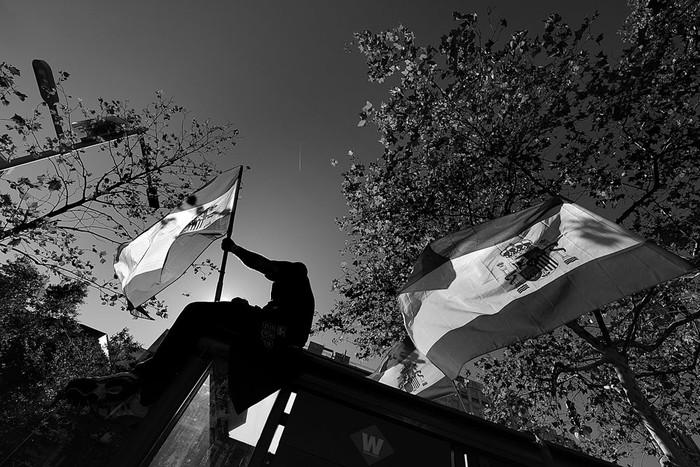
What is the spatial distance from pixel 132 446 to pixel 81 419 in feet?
1.76

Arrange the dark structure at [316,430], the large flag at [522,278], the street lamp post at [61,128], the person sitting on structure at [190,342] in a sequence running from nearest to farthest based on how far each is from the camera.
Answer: the dark structure at [316,430], the person sitting on structure at [190,342], the large flag at [522,278], the street lamp post at [61,128]

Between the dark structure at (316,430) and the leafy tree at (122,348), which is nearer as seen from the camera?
the dark structure at (316,430)

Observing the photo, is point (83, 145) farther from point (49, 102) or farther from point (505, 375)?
point (505, 375)

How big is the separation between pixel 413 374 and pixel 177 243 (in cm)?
416

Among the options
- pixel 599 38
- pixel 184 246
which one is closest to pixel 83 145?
pixel 184 246

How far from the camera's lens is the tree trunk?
23.0 feet

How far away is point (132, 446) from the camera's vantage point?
6.86 ft

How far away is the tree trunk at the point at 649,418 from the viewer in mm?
7012

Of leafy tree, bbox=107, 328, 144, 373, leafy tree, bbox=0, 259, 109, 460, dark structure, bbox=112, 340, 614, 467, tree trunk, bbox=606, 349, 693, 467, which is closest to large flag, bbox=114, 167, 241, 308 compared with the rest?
dark structure, bbox=112, 340, 614, 467

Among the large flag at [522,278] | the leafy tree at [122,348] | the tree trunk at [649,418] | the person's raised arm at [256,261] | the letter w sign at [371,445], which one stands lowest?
the letter w sign at [371,445]

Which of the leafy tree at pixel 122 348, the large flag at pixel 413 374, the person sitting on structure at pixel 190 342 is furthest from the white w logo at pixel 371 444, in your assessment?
the leafy tree at pixel 122 348

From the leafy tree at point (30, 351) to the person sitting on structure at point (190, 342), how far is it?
27834 millimetres

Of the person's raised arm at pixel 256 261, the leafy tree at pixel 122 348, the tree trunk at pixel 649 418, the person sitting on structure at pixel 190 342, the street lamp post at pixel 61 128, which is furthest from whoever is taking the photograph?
the leafy tree at pixel 122 348

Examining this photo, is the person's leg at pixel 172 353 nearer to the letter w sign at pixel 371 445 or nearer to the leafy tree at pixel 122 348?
the letter w sign at pixel 371 445
